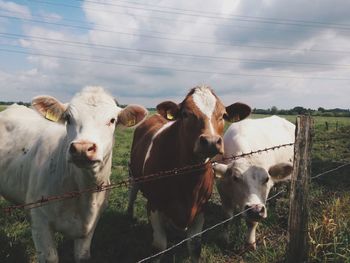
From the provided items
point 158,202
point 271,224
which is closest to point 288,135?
point 271,224

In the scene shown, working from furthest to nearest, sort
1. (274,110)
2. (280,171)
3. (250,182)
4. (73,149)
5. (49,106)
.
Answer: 1. (274,110)
2. (280,171)
3. (250,182)
4. (49,106)
5. (73,149)

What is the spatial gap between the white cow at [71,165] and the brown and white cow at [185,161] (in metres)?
0.62

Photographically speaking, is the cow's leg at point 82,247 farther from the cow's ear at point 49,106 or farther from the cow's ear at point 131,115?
the cow's ear at point 49,106

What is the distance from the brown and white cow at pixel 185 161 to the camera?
181 inches

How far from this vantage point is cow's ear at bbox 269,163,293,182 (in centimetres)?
586

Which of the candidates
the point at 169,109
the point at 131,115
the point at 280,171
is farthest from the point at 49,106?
the point at 280,171

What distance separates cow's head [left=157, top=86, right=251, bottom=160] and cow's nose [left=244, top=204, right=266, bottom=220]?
1.05m

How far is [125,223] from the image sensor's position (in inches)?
268

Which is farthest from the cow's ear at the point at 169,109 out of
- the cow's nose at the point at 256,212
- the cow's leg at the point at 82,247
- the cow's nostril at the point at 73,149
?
the cow's nostril at the point at 73,149

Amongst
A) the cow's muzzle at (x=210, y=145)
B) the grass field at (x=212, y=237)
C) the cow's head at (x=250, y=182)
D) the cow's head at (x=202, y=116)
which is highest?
the cow's head at (x=202, y=116)

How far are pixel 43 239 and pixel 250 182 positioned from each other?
2791 millimetres

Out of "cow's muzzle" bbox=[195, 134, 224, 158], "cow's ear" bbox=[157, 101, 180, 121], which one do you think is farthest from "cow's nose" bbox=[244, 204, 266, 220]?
"cow's ear" bbox=[157, 101, 180, 121]

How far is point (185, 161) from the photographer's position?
4.82m

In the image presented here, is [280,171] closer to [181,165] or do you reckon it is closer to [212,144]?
[181,165]
